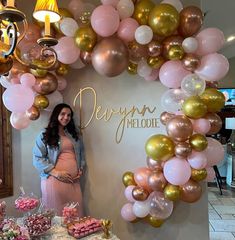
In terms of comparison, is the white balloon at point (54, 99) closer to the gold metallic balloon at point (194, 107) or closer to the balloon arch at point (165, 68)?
the balloon arch at point (165, 68)

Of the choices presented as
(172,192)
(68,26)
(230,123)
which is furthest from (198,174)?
(230,123)

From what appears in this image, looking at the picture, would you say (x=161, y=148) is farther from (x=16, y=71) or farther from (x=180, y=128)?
(x=16, y=71)

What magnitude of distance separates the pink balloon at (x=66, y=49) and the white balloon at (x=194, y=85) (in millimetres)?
978

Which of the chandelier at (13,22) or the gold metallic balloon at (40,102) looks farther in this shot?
the gold metallic balloon at (40,102)

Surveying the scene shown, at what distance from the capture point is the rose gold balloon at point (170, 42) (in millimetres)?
2322

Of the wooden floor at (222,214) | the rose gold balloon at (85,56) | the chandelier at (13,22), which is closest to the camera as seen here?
the chandelier at (13,22)

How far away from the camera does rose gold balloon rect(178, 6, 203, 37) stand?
90.6 inches

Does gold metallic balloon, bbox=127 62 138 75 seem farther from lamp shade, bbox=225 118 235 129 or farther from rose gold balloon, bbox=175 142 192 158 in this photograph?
lamp shade, bbox=225 118 235 129

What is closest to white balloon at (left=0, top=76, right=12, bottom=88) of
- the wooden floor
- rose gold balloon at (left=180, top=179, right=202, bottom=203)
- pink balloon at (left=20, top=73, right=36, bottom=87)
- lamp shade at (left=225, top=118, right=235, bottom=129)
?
pink balloon at (left=20, top=73, right=36, bottom=87)

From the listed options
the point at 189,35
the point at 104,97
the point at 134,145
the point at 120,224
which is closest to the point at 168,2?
the point at 189,35

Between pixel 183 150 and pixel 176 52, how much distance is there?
0.77 m

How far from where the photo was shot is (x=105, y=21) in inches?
88.0

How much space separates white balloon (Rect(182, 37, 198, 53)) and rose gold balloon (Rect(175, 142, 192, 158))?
737 millimetres

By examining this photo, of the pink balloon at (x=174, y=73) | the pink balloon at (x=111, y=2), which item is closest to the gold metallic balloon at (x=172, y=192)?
the pink balloon at (x=174, y=73)
